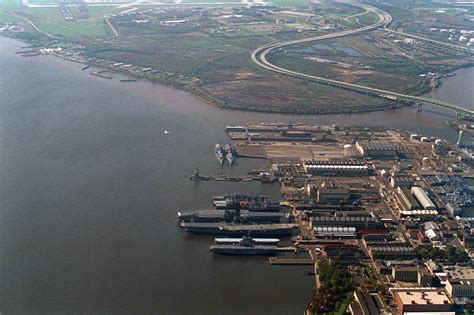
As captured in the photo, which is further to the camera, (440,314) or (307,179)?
(307,179)

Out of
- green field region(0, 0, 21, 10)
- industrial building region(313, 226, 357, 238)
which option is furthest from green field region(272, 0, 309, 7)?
industrial building region(313, 226, 357, 238)

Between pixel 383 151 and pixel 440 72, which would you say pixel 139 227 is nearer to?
pixel 383 151

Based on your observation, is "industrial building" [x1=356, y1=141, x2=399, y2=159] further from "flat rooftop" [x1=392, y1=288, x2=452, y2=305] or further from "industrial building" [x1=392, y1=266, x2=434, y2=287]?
"flat rooftop" [x1=392, y1=288, x2=452, y2=305]

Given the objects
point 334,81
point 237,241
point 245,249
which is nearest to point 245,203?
point 237,241

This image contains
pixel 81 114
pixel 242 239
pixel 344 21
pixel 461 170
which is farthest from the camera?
pixel 344 21

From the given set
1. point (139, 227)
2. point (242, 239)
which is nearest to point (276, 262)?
point (242, 239)

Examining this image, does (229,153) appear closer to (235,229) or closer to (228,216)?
(228,216)
